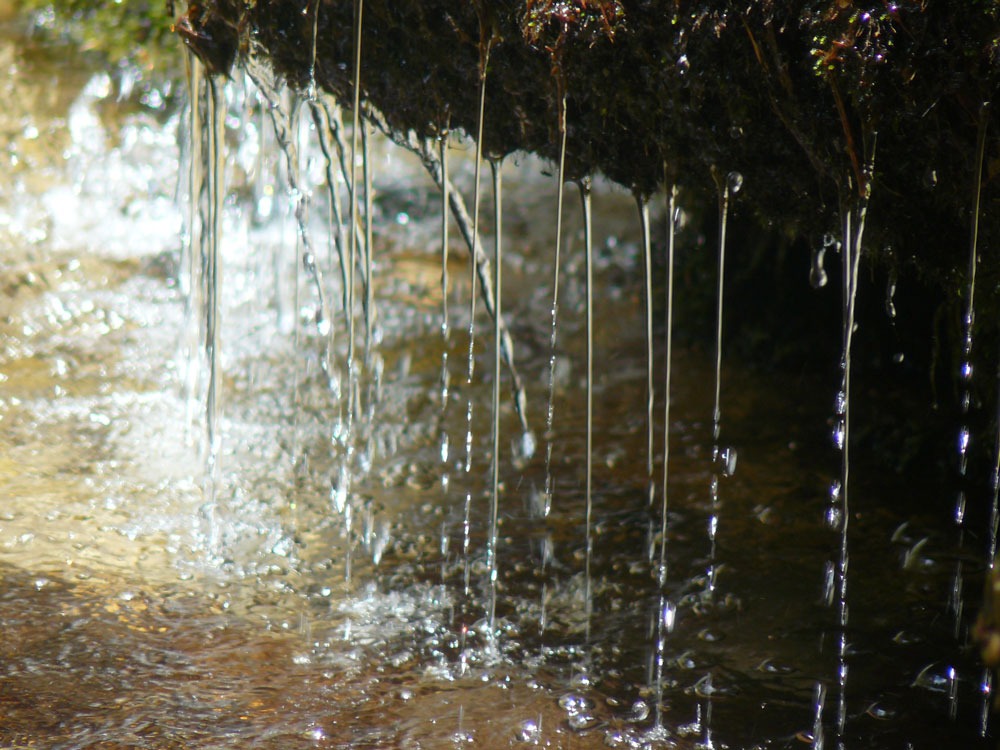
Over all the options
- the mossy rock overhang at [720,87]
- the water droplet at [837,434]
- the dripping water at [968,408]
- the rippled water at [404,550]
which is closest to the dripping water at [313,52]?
the mossy rock overhang at [720,87]

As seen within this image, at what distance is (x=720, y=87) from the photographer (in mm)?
3193

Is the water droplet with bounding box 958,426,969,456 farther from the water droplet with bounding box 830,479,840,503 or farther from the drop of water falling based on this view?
the drop of water falling

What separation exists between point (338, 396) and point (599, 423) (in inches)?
55.7

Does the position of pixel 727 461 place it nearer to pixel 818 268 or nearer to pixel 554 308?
pixel 818 268

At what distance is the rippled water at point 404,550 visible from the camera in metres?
2.95

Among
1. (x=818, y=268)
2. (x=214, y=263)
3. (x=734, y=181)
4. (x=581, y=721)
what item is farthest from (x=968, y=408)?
(x=214, y=263)

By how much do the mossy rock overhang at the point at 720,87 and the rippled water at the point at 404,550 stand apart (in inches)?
52.3

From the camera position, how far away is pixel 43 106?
809cm

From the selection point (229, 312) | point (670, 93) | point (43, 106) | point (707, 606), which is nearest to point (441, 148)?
point (670, 93)

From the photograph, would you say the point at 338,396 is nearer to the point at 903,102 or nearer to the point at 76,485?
the point at 76,485

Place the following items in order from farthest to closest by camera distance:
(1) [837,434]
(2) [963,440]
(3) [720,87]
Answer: (1) [837,434] < (2) [963,440] < (3) [720,87]

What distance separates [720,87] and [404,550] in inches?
81.5

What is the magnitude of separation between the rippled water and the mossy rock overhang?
1328 millimetres

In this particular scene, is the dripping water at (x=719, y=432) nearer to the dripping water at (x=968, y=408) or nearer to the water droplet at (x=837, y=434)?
the water droplet at (x=837, y=434)
